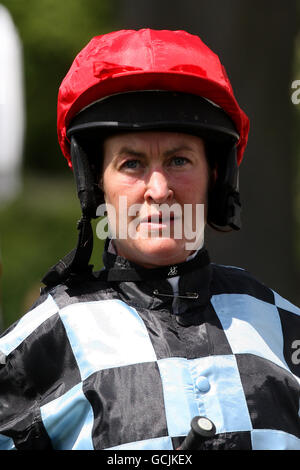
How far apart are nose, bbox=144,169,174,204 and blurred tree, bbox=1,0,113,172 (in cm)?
604

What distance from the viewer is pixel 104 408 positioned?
2441mm

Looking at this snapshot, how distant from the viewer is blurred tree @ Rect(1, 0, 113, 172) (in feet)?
27.8

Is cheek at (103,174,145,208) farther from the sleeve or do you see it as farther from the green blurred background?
the green blurred background

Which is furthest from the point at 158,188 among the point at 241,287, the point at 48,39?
the point at 48,39

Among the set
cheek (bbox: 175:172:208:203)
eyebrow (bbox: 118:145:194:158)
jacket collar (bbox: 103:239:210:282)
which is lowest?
jacket collar (bbox: 103:239:210:282)

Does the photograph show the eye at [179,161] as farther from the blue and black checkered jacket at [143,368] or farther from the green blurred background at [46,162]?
the green blurred background at [46,162]

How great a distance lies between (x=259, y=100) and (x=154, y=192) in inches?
141

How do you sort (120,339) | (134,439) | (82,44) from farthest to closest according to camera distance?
(82,44) < (120,339) < (134,439)

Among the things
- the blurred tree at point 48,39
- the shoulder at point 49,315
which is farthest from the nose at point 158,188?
the blurred tree at point 48,39

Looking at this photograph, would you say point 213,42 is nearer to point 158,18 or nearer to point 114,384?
point 158,18

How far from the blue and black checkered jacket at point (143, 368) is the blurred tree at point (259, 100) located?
3037mm

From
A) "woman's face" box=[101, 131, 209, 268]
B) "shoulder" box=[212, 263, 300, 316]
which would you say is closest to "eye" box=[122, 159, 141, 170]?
"woman's face" box=[101, 131, 209, 268]

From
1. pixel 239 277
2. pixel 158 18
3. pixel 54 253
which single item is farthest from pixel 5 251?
pixel 239 277

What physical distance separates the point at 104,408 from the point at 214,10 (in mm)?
4055
